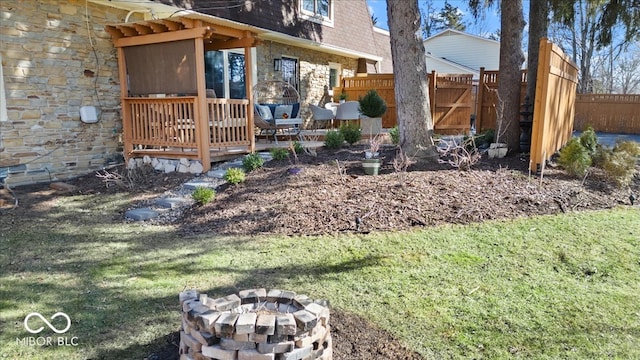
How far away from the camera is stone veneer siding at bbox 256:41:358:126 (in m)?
11.7

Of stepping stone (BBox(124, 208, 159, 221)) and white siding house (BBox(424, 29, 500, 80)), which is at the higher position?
white siding house (BBox(424, 29, 500, 80))

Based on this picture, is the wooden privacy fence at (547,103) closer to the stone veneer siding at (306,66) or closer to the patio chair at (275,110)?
the patio chair at (275,110)

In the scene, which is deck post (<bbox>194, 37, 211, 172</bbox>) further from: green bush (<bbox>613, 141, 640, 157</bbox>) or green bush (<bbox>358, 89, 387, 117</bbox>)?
green bush (<bbox>613, 141, 640, 157</bbox>)

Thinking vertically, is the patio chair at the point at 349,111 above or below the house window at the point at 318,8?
below

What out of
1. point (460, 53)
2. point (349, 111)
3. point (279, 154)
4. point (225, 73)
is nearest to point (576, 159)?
point (279, 154)

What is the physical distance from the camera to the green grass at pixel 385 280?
2.74 meters

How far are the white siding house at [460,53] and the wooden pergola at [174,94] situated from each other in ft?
59.4

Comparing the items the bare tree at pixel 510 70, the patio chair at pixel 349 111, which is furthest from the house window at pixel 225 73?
the bare tree at pixel 510 70

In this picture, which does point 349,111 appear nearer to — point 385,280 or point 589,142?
point 589,142

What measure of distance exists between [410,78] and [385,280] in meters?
3.92

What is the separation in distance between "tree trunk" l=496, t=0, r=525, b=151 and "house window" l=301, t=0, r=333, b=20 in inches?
259

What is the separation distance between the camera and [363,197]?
531 cm

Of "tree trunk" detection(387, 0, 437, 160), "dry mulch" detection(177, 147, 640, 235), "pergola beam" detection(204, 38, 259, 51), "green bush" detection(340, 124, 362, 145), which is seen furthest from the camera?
"green bush" detection(340, 124, 362, 145)

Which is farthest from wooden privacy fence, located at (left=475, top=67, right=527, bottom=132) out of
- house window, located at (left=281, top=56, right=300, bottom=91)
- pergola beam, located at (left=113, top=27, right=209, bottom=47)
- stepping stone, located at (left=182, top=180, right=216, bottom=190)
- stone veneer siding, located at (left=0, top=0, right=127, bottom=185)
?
stone veneer siding, located at (left=0, top=0, right=127, bottom=185)
